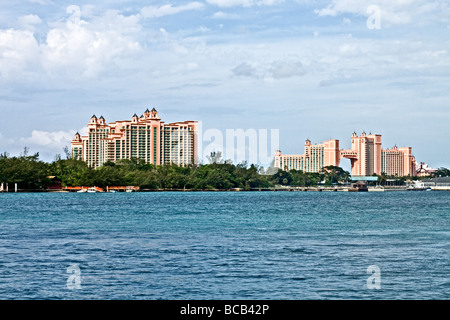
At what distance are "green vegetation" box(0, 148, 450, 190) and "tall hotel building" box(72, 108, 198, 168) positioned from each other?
7.59 meters

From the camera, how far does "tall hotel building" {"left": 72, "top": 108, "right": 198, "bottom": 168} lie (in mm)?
150750

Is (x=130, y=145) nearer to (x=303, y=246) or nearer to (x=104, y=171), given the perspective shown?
(x=104, y=171)

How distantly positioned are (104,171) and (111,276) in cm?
10704

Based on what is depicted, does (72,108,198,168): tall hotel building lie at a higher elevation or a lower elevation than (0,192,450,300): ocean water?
higher

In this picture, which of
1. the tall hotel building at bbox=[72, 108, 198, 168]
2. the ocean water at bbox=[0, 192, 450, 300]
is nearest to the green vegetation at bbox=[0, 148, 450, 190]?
the tall hotel building at bbox=[72, 108, 198, 168]

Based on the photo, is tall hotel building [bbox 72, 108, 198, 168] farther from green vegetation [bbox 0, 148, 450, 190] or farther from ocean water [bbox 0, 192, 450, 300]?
ocean water [bbox 0, 192, 450, 300]

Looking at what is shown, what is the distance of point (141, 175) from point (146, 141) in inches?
918

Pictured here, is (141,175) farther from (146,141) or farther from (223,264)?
(223,264)

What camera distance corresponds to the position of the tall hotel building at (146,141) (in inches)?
5935

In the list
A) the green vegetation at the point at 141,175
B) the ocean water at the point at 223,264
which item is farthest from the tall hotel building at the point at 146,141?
the ocean water at the point at 223,264

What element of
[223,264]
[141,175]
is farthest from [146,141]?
[223,264]

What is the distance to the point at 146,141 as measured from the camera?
151 meters

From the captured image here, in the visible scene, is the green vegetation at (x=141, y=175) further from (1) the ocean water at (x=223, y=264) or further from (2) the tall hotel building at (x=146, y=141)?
(1) the ocean water at (x=223, y=264)
